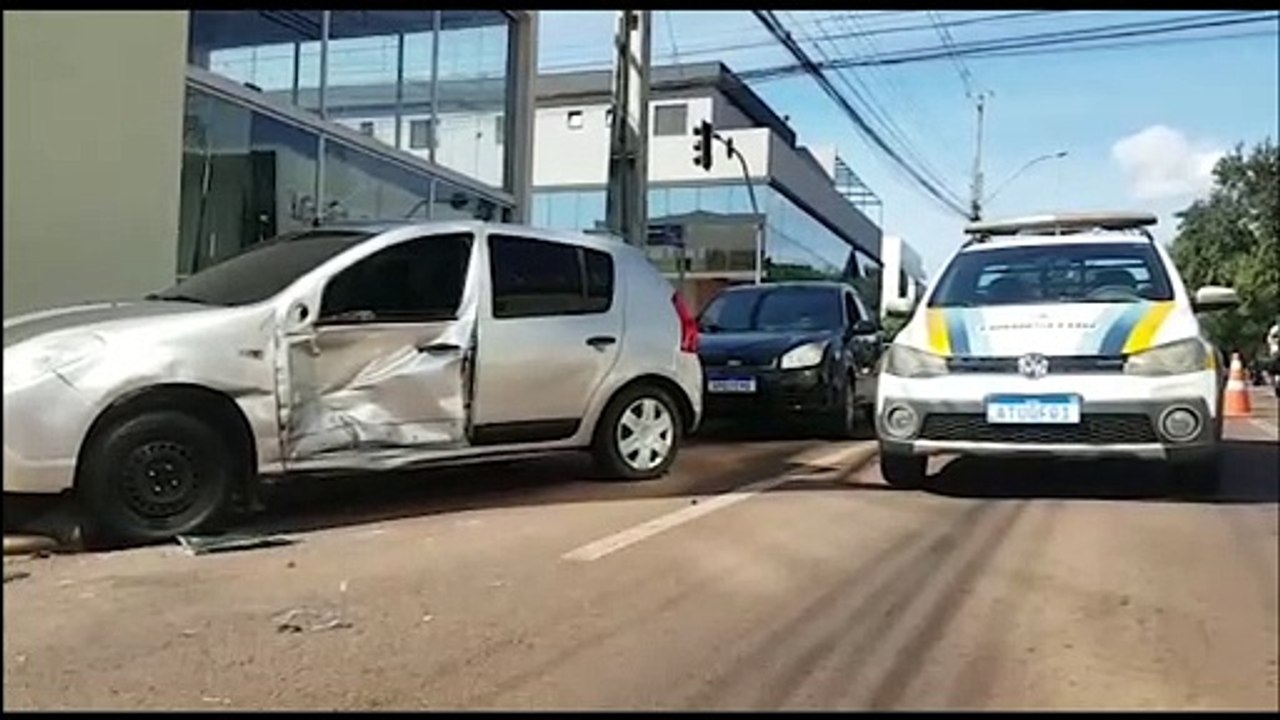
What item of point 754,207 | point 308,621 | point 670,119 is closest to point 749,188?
point 754,207

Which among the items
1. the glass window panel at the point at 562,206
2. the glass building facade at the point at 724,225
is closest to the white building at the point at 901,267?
the glass building facade at the point at 724,225

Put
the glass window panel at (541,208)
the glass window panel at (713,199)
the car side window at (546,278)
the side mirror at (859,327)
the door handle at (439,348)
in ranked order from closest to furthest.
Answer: the door handle at (439,348), the car side window at (546,278), the side mirror at (859,327), the glass window panel at (541,208), the glass window panel at (713,199)

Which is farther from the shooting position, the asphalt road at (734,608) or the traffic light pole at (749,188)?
the traffic light pole at (749,188)

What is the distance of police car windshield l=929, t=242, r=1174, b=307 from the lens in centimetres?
203

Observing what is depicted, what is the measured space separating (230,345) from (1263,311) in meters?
2.84

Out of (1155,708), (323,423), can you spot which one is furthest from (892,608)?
(323,423)

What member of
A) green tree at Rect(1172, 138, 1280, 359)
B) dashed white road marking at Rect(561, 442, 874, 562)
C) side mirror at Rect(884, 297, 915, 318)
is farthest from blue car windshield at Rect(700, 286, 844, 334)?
green tree at Rect(1172, 138, 1280, 359)

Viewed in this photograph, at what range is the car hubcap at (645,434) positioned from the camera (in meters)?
4.88

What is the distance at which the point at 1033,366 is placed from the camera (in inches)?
86.6

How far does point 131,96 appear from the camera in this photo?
14.1 ft

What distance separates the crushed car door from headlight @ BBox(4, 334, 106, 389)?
1.91 ft

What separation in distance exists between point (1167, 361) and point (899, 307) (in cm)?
75

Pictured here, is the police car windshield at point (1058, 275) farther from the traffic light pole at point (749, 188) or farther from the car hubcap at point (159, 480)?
the traffic light pole at point (749, 188)

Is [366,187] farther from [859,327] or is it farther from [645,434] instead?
[645,434]
